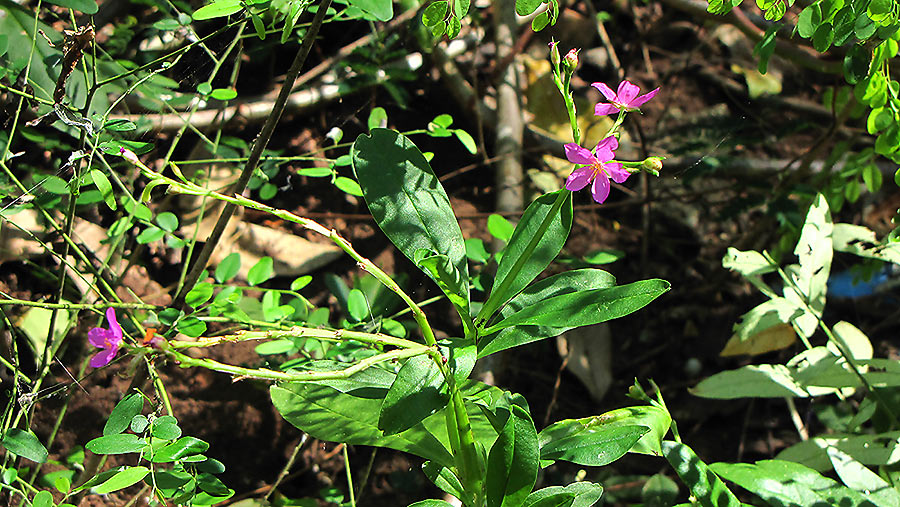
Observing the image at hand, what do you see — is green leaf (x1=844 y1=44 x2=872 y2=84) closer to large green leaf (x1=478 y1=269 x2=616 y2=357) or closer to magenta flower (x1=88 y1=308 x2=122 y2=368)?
large green leaf (x1=478 y1=269 x2=616 y2=357)

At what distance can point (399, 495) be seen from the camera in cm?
171

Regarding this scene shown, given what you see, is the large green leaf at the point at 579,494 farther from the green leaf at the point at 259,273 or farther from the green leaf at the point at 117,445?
the green leaf at the point at 259,273

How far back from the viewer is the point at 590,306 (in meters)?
0.91

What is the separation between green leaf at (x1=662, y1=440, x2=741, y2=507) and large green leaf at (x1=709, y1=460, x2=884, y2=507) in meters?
0.11

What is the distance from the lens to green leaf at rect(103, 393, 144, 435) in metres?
0.93

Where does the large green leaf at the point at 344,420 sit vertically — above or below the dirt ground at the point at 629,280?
above

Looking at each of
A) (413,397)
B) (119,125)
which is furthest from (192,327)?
(413,397)

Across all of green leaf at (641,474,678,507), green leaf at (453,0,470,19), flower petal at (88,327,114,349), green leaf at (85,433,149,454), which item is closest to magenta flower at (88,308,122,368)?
flower petal at (88,327,114,349)

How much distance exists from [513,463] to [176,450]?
0.41 meters

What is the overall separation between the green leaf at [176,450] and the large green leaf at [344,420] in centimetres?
15

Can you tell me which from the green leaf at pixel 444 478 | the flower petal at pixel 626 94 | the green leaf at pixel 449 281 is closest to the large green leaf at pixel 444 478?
the green leaf at pixel 444 478

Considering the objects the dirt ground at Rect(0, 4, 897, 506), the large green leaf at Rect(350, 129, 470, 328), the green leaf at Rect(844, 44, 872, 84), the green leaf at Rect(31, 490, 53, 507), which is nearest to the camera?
the green leaf at Rect(31, 490, 53, 507)

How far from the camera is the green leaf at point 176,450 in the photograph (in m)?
0.88

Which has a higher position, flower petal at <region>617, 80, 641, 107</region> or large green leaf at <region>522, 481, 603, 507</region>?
flower petal at <region>617, 80, 641, 107</region>
